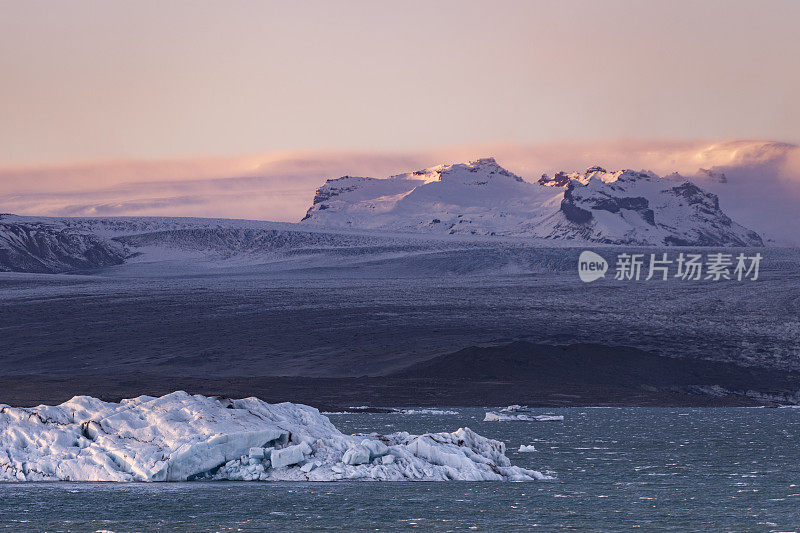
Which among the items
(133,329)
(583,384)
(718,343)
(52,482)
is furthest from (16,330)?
(52,482)

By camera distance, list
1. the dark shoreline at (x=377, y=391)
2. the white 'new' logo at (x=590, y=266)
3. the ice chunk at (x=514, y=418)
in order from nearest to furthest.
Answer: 1. the ice chunk at (x=514, y=418)
2. the dark shoreline at (x=377, y=391)
3. the white 'new' logo at (x=590, y=266)

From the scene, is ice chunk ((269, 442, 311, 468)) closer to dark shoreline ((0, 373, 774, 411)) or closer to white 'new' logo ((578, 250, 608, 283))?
dark shoreline ((0, 373, 774, 411))

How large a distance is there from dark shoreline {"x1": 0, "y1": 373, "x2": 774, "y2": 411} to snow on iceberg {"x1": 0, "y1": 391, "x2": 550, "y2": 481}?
51764 mm

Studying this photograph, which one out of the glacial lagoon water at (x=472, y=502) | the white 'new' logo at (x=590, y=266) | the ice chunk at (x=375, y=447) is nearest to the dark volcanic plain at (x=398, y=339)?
the white 'new' logo at (x=590, y=266)

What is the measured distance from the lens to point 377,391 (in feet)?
316

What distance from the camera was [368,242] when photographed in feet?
588

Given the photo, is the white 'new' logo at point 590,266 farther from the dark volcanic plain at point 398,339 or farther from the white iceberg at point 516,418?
the white iceberg at point 516,418

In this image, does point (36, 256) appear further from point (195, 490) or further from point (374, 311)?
point (195, 490)

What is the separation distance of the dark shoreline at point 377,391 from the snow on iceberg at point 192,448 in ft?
170

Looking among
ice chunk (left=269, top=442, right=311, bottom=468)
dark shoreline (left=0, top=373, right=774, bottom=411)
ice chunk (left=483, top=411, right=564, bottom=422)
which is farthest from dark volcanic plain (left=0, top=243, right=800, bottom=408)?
ice chunk (left=269, top=442, right=311, bottom=468)

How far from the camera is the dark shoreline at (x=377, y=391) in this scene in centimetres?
9131

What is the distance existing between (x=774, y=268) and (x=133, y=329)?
253ft

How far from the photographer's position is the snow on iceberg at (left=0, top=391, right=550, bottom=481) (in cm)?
3422

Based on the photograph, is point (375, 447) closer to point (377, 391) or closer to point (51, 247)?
point (377, 391)
